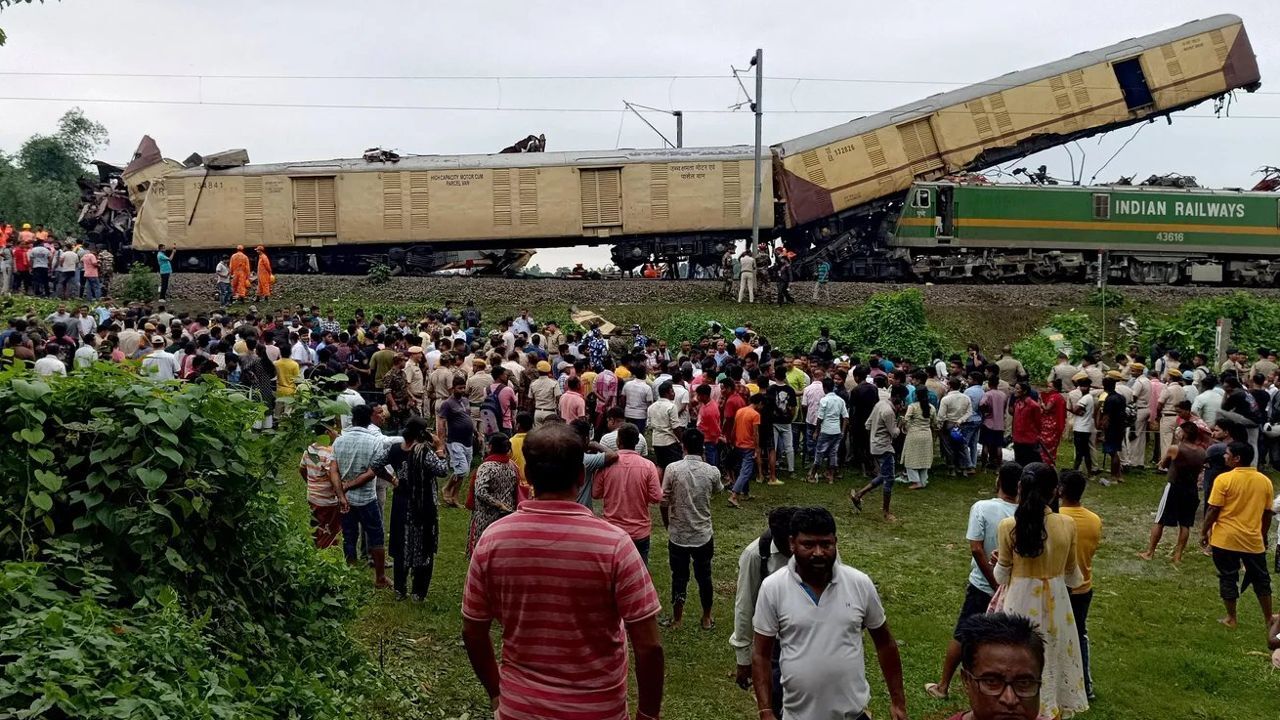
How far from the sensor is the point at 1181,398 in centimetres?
1335

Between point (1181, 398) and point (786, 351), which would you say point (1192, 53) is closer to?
point (786, 351)

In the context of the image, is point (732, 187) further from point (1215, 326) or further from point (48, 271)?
point (48, 271)

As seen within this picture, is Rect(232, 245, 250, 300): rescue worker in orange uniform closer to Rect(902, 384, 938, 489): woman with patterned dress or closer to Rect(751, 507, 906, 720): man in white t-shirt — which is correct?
Rect(902, 384, 938, 489): woman with patterned dress

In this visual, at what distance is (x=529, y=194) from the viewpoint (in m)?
25.5

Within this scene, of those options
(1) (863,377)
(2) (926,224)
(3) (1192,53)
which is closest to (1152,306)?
(2) (926,224)

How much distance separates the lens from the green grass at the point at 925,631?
6.40m

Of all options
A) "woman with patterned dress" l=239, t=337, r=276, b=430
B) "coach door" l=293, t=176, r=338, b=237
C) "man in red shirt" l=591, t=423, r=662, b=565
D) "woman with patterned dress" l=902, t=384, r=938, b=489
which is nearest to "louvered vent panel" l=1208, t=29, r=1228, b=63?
"woman with patterned dress" l=902, t=384, r=938, b=489

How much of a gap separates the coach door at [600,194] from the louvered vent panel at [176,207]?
9902 millimetres

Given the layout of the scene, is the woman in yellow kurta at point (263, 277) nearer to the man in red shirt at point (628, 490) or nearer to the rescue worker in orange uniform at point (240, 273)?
the rescue worker in orange uniform at point (240, 273)

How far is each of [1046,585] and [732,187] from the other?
20871mm

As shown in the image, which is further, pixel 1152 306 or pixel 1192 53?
pixel 1192 53

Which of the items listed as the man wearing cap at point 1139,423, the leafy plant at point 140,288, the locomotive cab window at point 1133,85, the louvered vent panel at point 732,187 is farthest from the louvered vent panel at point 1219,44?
the leafy plant at point 140,288

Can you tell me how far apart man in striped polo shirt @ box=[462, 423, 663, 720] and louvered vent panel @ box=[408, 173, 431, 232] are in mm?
23092

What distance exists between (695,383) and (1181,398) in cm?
639
